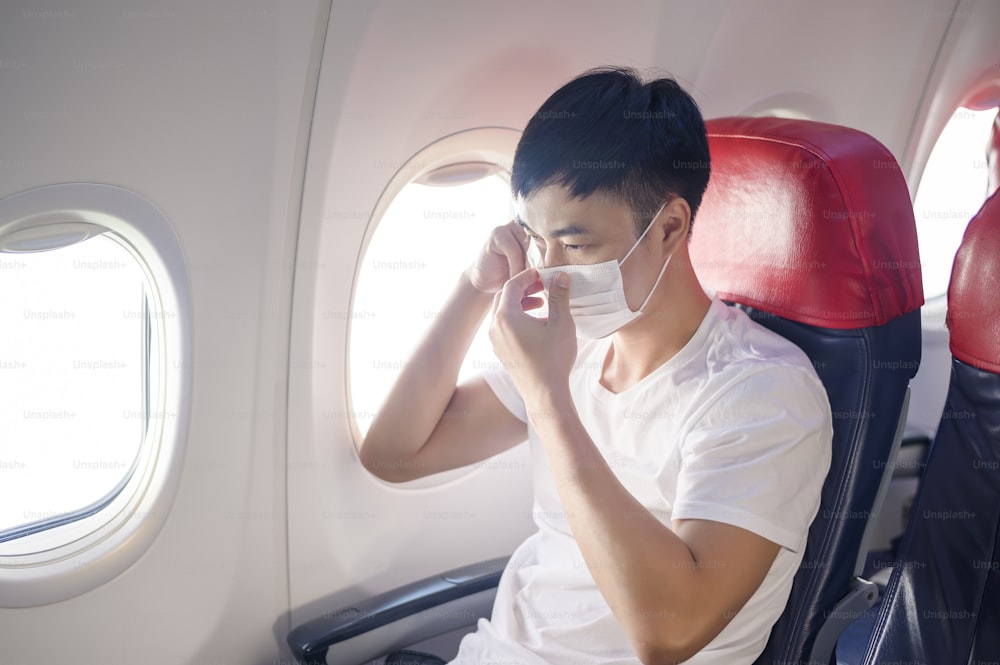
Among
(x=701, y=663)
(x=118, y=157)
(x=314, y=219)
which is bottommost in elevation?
(x=701, y=663)

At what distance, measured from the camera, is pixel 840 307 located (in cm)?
166

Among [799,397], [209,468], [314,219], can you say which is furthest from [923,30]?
[209,468]

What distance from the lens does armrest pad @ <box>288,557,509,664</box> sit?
2.10 metres

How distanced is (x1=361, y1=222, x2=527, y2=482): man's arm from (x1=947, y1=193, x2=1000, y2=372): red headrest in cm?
102

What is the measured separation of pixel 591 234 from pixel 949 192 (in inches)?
116

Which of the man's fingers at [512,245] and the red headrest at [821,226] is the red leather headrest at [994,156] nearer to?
the red headrest at [821,226]

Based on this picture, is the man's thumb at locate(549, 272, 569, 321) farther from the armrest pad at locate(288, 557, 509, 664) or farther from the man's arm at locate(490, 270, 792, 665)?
the armrest pad at locate(288, 557, 509, 664)

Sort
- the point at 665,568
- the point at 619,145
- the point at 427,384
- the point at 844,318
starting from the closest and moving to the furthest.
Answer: the point at 665,568
the point at 844,318
the point at 619,145
the point at 427,384

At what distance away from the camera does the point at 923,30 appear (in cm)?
313

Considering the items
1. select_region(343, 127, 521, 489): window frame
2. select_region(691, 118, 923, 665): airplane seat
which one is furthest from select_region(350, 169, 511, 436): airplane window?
select_region(691, 118, 923, 665): airplane seat

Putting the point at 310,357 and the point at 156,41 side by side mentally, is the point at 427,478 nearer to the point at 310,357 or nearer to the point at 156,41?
the point at 310,357

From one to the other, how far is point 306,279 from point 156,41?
0.65 m

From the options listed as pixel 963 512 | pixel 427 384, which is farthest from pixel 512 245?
pixel 963 512

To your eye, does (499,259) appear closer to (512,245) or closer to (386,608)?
(512,245)
